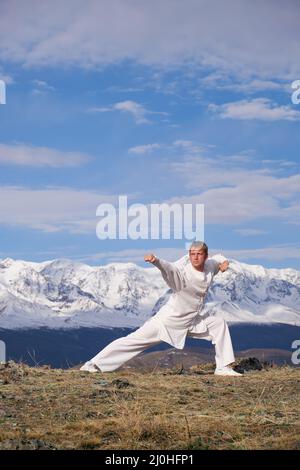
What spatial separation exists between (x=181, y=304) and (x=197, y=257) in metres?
1.09

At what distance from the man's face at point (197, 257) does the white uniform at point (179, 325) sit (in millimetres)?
171

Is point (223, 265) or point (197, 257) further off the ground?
point (197, 257)

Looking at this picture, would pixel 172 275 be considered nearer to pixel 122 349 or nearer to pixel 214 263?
pixel 214 263

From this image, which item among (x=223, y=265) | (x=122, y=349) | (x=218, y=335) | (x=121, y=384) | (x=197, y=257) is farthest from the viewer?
A: (x=223, y=265)

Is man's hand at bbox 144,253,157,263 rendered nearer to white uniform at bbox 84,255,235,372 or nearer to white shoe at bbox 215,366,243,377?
white uniform at bbox 84,255,235,372

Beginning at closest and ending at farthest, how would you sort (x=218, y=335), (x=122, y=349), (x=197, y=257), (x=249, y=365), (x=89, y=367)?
(x=89, y=367), (x=122, y=349), (x=197, y=257), (x=218, y=335), (x=249, y=365)

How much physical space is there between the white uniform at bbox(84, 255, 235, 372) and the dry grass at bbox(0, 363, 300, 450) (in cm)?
135

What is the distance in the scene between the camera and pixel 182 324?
15.9m

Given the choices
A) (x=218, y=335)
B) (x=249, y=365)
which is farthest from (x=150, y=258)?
(x=249, y=365)

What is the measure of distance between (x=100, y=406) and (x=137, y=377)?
4.30 meters

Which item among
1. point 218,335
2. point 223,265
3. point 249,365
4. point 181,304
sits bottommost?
point 249,365

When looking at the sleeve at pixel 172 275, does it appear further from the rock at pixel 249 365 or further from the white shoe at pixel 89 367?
the rock at pixel 249 365
